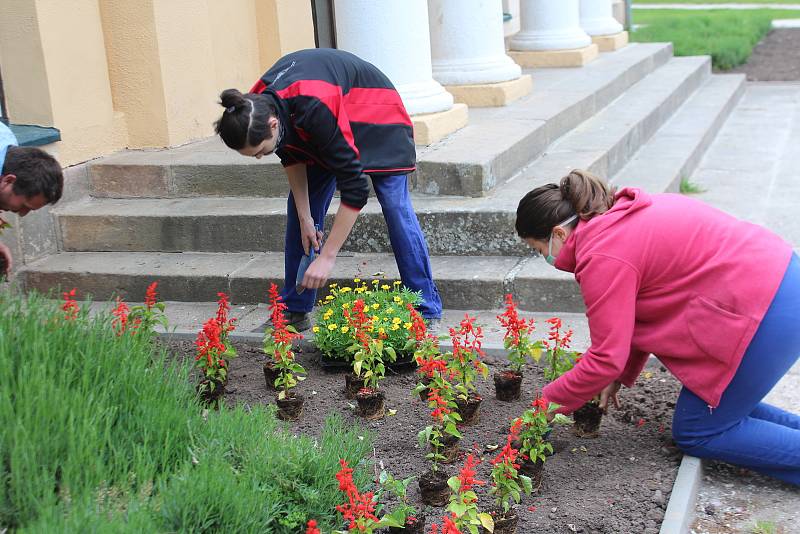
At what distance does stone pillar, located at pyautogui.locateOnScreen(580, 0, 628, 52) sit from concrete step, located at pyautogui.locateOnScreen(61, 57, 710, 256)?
5.36m

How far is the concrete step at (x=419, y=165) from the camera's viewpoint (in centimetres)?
575

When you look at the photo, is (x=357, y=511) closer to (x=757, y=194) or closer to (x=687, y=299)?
(x=687, y=299)

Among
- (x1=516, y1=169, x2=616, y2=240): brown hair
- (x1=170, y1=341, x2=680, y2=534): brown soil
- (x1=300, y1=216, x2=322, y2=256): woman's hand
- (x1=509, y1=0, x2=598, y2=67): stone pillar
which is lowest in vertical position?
(x1=170, y1=341, x2=680, y2=534): brown soil

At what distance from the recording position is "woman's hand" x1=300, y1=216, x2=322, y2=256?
444 cm

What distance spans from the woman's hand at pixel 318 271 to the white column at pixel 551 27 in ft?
23.3

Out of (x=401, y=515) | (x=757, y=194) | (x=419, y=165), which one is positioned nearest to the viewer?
(x=401, y=515)

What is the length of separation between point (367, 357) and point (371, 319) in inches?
8.9

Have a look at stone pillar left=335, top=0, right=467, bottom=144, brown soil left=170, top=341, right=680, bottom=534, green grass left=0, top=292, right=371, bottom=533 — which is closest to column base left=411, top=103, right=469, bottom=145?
stone pillar left=335, top=0, right=467, bottom=144

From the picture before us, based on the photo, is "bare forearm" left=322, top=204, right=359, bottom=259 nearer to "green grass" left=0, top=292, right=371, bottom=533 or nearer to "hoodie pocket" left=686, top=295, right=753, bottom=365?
"green grass" left=0, top=292, right=371, bottom=533

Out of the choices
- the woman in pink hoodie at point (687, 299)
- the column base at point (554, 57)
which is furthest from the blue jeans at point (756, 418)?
the column base at point (554, 57)

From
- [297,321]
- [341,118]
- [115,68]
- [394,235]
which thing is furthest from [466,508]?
[115,68]

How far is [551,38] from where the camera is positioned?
10539 mm

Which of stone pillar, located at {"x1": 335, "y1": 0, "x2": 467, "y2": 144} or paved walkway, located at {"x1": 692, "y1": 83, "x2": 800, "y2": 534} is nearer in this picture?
paved walkway, located at {"x1": 692, "y1": 83, "x2": 800, "y2": 534}

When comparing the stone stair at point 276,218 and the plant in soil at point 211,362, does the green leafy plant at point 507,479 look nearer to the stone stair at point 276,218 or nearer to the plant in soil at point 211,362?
the plant in soil at point 211,362
